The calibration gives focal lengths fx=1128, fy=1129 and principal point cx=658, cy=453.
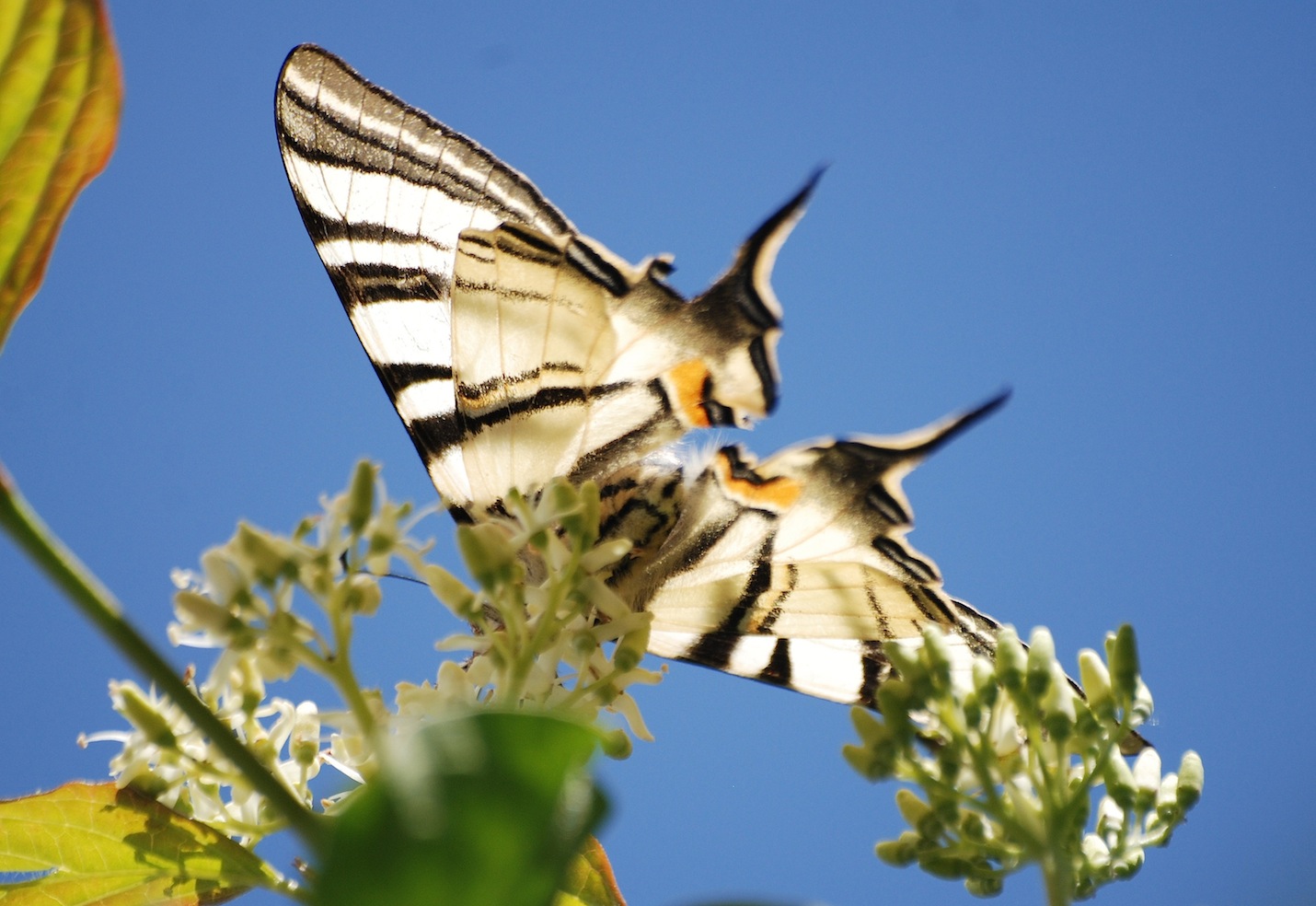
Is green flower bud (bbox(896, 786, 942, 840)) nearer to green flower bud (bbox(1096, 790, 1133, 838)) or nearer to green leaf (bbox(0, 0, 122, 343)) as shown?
green flower bud (bbox(1096, 790, 1133, 838))

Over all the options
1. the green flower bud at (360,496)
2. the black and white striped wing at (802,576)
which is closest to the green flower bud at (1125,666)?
the black and white striped wing at (802,576)

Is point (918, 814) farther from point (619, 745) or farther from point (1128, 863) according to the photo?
point (619, 745)

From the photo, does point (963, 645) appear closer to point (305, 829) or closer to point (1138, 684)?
point (1138, 684)

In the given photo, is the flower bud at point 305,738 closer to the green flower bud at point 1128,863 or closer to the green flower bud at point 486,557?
the green flower bud at point 486,557

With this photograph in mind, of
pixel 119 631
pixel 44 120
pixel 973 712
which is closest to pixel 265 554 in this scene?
pixel 119 631

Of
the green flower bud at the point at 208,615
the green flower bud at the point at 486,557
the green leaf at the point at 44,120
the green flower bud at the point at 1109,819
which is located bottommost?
the green flower bud at the point at 1109,819

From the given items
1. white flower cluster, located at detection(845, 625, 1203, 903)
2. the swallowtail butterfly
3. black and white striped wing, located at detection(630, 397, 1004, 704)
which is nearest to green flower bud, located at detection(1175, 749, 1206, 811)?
white flower cluster, located at detection(845, 625, 1203, 903)
